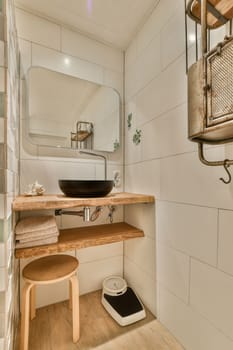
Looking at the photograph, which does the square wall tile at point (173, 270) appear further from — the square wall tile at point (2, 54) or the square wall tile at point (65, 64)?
the square wall tile at point (65, 64)

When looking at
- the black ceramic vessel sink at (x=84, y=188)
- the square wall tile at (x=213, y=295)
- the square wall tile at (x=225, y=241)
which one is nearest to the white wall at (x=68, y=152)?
the black ceramic vessel sink at (x=84, y=188)

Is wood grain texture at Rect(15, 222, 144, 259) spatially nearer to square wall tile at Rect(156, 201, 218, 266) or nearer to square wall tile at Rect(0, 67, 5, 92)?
square wall tile at Rect(156, 201, 218, 266)

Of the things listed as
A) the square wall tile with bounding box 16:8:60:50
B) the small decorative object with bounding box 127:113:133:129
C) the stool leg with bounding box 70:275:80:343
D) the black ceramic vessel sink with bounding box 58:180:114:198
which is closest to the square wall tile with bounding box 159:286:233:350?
the stool leg with bounding box 70:275:80:343

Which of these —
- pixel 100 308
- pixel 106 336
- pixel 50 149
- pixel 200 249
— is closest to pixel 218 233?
pixel 200 249

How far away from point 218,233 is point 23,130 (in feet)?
4.65

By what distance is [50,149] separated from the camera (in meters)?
1.40

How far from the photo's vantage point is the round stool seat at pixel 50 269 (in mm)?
1016

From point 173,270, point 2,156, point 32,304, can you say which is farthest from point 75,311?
point 2,156

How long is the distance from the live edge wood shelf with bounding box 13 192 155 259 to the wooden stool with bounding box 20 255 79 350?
0.13 meters

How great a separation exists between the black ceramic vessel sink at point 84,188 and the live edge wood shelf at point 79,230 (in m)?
0.05

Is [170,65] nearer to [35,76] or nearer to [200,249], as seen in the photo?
[35,76]

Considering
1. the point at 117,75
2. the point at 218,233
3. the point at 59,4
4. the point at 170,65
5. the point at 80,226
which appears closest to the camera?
the point at 218,233

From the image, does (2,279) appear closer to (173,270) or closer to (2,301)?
(2,301)

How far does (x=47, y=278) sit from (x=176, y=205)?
0.88m
